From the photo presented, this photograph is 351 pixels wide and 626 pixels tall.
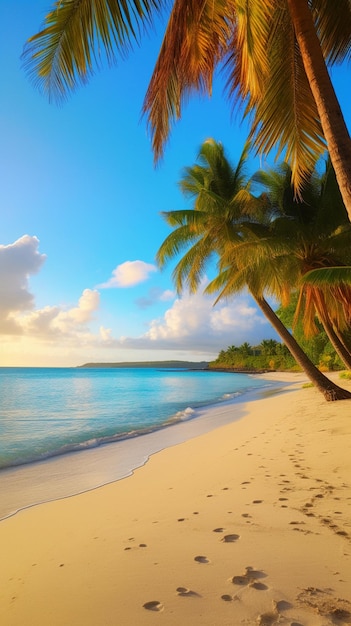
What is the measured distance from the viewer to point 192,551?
2859 mm

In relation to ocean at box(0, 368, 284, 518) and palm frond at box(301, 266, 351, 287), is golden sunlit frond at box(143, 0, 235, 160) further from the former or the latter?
ocean at box(0, 368, 284, 518)

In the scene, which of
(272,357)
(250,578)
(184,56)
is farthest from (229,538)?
(272,357)

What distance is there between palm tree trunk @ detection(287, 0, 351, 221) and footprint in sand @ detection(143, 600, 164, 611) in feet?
10.6

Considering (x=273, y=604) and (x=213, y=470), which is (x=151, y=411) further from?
(x=273, y=604)

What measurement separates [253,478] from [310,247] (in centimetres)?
921

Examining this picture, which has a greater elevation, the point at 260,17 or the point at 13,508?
the point at 260,17

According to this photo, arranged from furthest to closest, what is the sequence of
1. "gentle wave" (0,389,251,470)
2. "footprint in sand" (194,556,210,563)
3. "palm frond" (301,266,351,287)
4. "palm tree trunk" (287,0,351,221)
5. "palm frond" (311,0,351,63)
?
"gentle wave" (0,389,251,470)
"palm frond" (301,266,351,287)
"palm frond" (311,0,351,63)
"palm tree trunk" (287,0,351,221)
"footprint in sand" (194,556,210,563)

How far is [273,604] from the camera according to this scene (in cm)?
211

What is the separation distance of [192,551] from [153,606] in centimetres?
73

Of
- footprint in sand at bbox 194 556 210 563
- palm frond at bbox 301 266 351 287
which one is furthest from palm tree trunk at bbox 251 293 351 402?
footprint in sand at bbox 194 556 210 563

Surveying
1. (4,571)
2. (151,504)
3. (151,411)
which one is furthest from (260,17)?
(151,411)

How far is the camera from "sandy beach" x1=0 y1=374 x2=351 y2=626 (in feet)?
7.02

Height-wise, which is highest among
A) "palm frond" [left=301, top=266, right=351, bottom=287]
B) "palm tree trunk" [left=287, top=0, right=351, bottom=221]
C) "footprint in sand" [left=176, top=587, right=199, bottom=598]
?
"palm tree trunk" [left=287, top=0, right=351, bottom=221]

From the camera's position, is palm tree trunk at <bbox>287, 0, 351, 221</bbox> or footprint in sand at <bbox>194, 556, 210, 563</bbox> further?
palm tree trunk at <bbox>287, 0, 351, 221</bbox>
